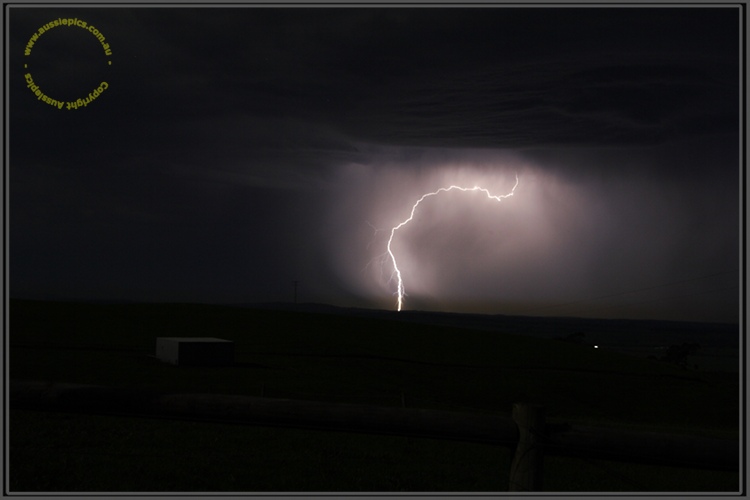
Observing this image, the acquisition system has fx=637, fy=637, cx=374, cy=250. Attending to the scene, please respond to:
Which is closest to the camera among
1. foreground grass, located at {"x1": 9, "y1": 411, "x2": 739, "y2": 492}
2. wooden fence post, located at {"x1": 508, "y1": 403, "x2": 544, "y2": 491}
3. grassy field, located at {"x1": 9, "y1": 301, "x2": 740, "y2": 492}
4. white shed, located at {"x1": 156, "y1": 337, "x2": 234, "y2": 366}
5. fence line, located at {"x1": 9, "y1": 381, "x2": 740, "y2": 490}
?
fence line, located at {"x1": 9, "y1": 381, "x2": 740, "y2": 490}

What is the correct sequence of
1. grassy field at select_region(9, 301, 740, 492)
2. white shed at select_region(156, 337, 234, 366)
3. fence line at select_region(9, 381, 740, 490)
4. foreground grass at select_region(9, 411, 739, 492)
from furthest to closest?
white shed at select_region(156, 337, 234, 366)
grassy field at select_region(9, 301, 740, 492)
foreground grass at select_region(9, 411, 739, 492)
fence line at select_region(9, 381, 740, 490)

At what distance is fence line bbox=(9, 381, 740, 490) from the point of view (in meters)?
4.52

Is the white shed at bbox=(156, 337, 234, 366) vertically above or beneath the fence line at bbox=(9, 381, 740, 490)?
beneath

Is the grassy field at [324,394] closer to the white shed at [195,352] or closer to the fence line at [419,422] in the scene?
the fence line at [419,422]

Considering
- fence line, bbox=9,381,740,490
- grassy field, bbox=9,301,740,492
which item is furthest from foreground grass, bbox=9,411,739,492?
A: fence line, bbox=9,381,740,490

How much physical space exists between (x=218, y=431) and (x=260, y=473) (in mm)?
3842

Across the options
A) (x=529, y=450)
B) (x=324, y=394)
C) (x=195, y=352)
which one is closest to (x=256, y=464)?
(x=529, y=450)

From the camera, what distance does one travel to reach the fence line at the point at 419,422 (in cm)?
452

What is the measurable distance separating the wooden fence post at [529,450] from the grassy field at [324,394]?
485 millimetres

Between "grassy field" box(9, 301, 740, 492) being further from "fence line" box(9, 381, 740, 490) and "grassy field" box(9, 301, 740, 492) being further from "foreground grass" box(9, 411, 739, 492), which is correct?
"fence line" box(9, 381, 740, 490)

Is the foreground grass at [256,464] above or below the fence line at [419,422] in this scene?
below

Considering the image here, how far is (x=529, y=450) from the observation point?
4.64 meters

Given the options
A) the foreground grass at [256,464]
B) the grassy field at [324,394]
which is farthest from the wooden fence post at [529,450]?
the foreground grass at [256,464]
